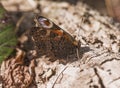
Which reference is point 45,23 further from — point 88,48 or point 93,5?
point 93,5

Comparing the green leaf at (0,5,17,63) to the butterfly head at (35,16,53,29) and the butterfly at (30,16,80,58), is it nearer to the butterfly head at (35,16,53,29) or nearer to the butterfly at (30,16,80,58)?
the butterfly at (30,16,80,58)

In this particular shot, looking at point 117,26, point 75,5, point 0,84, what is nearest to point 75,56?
point 0,84

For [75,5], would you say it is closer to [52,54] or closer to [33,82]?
[52,54]

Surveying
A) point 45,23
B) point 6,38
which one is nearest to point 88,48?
point 45,23

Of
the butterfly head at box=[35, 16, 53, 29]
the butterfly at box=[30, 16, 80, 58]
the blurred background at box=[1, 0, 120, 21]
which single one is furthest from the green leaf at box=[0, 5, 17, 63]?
the blurred background at box=[1, 0, 120, 21]

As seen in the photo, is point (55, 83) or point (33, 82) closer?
point (55, 83)

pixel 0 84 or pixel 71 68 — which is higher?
pixel 71 68

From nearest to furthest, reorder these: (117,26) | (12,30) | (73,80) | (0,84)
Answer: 1. (73,80)
2. (0,84)
3. (12,30)
4. (117,26)
